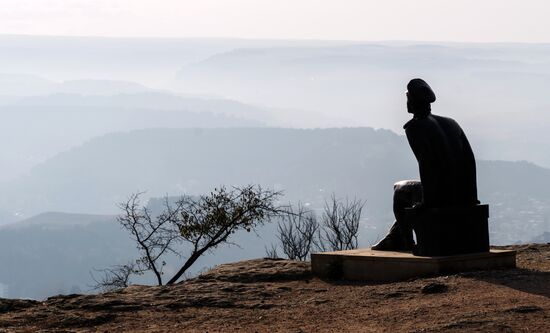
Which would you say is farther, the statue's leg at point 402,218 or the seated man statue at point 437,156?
the statue's leg at point 402,218

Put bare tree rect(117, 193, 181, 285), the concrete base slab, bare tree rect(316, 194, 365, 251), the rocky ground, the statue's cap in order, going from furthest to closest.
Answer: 1. bare tree rect(316, 194, 365, 251)
2. bare tree rect(117, 193, 181, 285)
3. the statue's cap
4. the concrete base slab
5. the rocky ground

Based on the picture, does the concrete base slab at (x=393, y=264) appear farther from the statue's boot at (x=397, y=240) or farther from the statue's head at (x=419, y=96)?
the statue's head at (x=419, y=96)

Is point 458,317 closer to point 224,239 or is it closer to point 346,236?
point 224,239

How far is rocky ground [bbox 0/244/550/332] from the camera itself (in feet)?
47.5

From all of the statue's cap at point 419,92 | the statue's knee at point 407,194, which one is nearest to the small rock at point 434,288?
the statue's knee at point 407,194

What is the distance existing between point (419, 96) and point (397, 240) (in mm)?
2925

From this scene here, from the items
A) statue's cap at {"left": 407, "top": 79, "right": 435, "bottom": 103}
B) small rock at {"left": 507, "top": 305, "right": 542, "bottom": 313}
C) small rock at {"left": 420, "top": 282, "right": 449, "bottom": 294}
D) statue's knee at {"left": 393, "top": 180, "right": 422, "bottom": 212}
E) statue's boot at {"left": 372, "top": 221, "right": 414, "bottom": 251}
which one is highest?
statue's cap at {"left": 407, "top": 79, "right": 435, "bottom": 103}

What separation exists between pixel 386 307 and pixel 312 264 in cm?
463

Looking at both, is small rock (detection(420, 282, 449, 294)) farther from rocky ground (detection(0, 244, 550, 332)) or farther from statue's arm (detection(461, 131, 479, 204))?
statue's arm (detection(461, 131, 479, 204))

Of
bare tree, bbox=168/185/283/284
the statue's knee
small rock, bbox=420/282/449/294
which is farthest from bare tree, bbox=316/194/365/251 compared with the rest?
small rock, bbox=420/282/449/294

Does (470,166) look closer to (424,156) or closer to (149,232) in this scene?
(424,156)

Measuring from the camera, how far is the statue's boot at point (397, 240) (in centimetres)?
1959

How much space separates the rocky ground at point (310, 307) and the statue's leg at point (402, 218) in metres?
1.42

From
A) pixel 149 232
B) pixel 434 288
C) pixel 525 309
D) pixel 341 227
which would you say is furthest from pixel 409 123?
pixel 341 227
